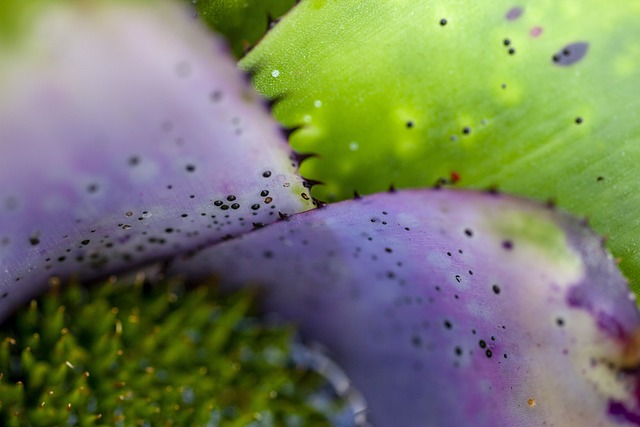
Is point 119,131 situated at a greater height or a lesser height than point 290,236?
greater

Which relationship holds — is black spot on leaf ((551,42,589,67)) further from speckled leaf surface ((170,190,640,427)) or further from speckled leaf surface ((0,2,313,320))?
speckled leaf surface ((0,2,313,320))

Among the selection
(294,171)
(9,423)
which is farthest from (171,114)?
(9,423)

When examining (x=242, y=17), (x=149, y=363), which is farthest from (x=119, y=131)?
(x=149, y=363)

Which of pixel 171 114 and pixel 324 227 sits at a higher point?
pixel 171 114

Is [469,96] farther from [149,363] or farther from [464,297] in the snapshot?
[149,363]

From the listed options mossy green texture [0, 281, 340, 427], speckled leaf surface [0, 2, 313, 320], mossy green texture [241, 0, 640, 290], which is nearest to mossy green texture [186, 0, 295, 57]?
mossy green texture [241, 0, 640, 290]

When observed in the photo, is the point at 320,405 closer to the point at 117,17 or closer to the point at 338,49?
the point at 338,49
